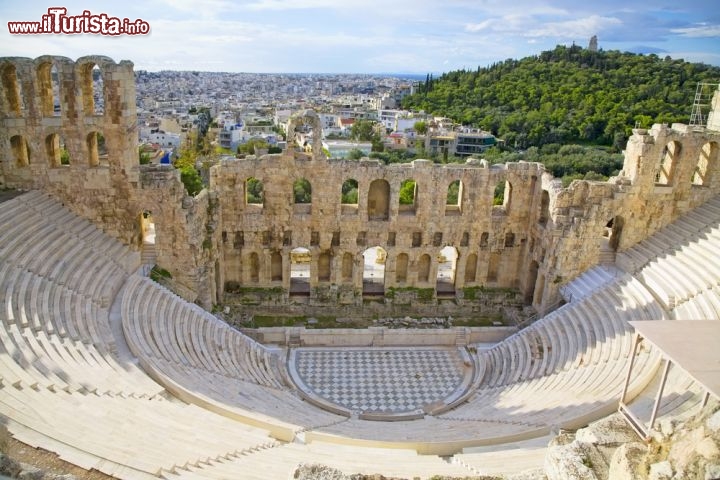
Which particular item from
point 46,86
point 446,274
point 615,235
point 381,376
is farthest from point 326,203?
point 615,235

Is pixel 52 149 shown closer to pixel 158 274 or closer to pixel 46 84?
pixel 46 84

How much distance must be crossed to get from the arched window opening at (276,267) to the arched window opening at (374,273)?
443 centimetres

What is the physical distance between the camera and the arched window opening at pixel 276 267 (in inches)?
1033

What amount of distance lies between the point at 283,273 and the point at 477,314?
9.80 metres

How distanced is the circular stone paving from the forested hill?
4638 centimetres

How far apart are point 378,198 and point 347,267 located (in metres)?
3.86

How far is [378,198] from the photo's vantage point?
88.0 ft

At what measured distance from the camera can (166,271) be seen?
22.6 metres

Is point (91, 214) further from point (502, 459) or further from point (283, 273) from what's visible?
point (502, 459)

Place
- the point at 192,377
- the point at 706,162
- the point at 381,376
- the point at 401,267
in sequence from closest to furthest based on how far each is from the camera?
the point at 192,377, the point at 381,376, the point at 706,162, the point at 401,267

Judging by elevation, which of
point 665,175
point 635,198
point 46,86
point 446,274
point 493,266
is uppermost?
point 46,86

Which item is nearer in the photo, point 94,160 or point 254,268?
point 94,160

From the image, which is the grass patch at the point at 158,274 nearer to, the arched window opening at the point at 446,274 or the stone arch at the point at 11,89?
the stone arch at the point at 11,89

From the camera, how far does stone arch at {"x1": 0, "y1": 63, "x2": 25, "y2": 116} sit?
20.7 metres
